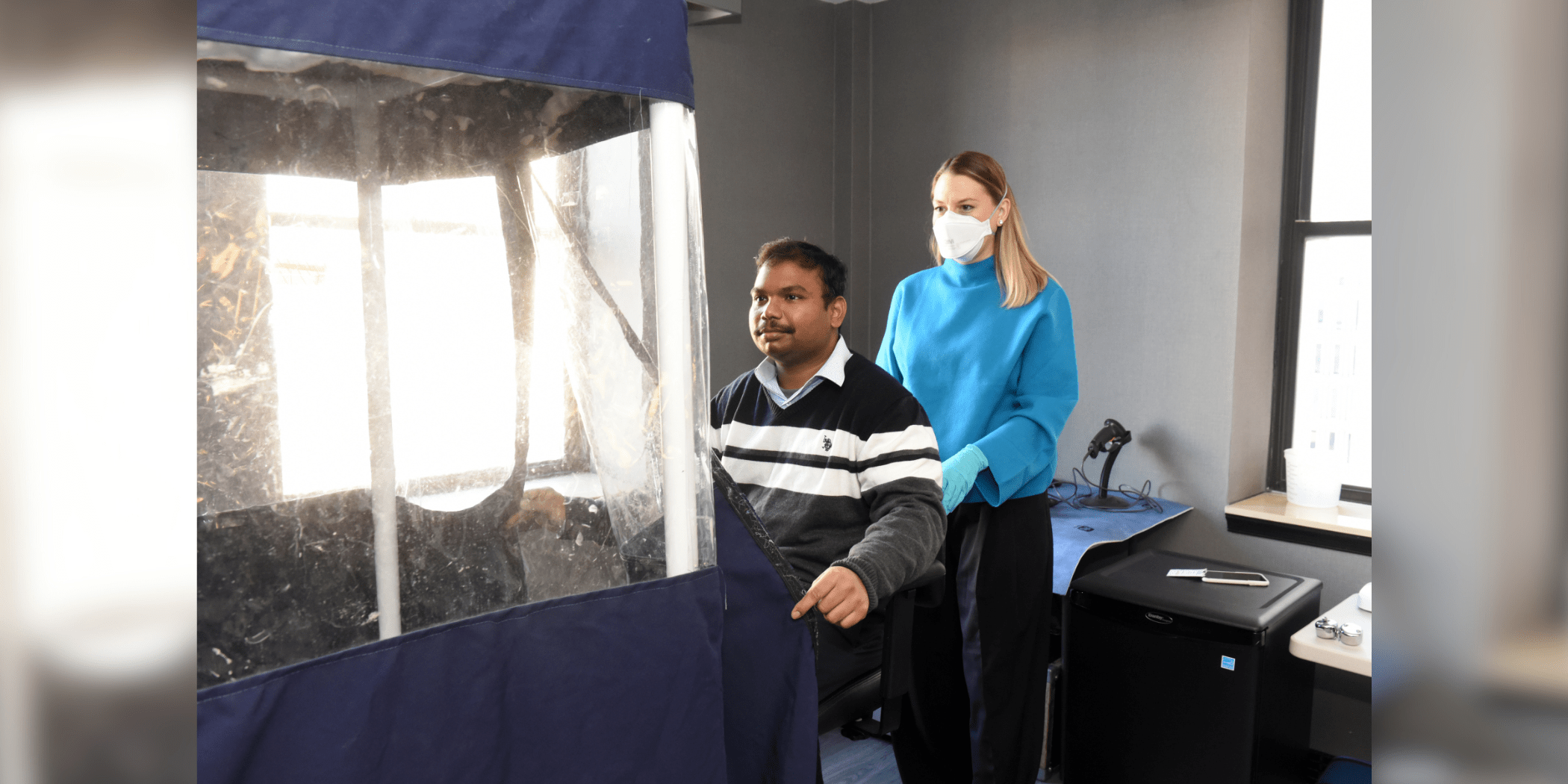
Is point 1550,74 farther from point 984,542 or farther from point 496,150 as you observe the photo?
point 984,542

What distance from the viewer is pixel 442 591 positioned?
80cm

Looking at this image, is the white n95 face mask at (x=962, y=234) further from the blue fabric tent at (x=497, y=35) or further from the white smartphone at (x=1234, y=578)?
the blue fabric tent at (x=497, y=35)

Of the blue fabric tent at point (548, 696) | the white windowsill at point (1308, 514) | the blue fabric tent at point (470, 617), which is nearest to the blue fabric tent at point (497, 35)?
the blue fabric tent at point (470, 617)

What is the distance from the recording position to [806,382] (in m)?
1.83

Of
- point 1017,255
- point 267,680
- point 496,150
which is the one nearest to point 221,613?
point 267,680

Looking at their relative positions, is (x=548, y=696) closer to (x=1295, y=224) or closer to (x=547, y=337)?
(x=547, y=337)

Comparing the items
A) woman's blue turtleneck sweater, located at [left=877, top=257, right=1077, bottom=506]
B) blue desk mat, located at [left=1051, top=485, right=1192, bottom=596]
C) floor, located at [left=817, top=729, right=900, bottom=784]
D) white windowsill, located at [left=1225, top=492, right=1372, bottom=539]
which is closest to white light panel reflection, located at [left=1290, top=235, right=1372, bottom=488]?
white windowsill, located at [left=1225, top=492, right=1372, bottom=539]

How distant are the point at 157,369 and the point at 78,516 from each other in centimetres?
2

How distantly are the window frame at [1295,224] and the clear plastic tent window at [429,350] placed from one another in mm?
2583

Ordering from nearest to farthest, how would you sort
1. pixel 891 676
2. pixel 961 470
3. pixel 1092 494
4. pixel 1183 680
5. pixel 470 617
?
pixel 470 617, pixel 891 676, pixel 961 470, pixel 1183 680, pixel 1092 494

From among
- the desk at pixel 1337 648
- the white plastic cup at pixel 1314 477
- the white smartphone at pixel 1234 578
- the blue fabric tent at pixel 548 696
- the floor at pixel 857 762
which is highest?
the blue fabric tent at pixel 548 696

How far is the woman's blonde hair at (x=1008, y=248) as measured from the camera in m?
2.08

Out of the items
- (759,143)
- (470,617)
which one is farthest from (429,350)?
(759,143)

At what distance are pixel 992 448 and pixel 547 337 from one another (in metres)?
1.32
